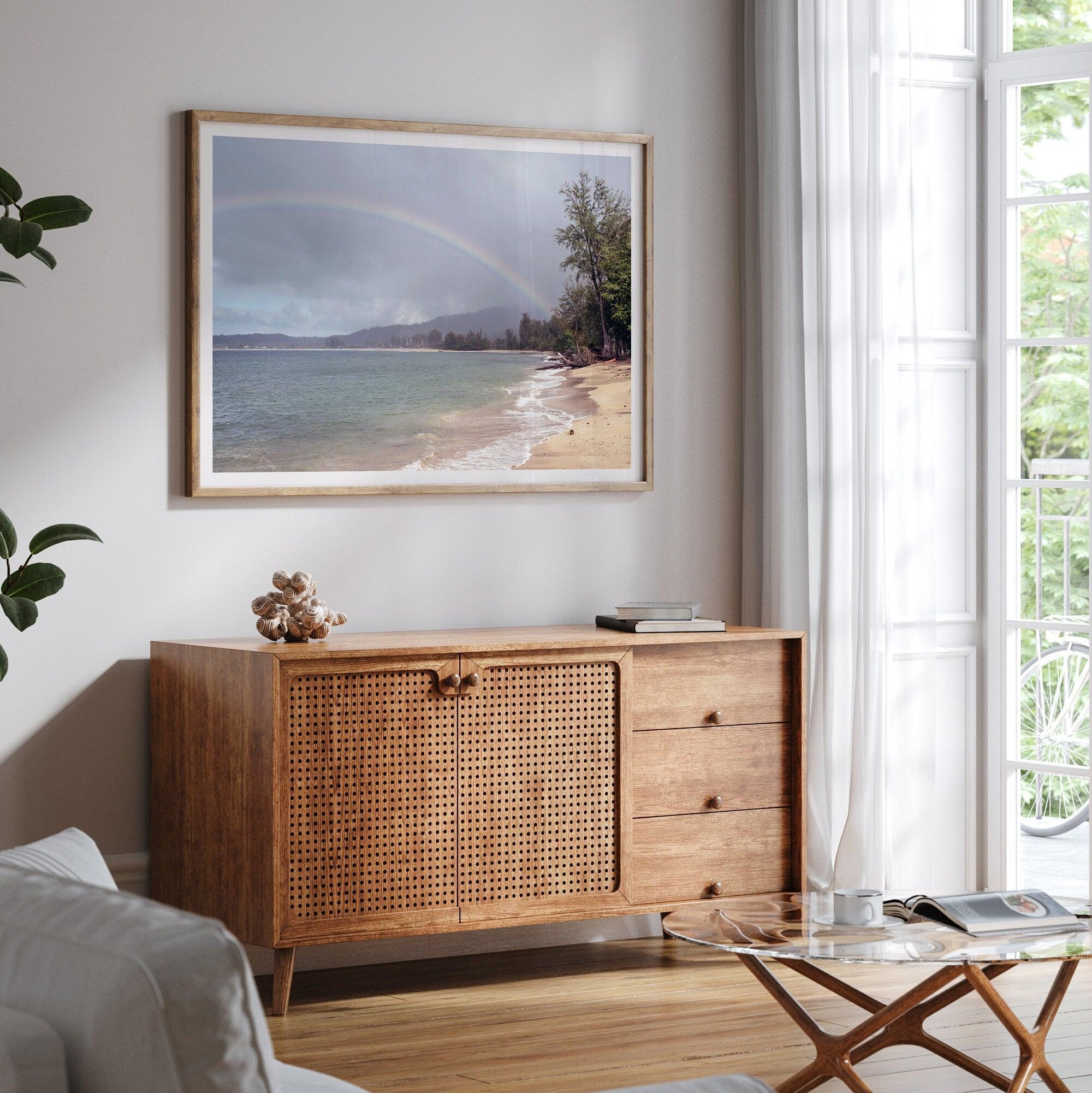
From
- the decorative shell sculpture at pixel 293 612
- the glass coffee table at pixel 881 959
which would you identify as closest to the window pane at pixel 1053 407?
the glass coffee table at pixel 881 959

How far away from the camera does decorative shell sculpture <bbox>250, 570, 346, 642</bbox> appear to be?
12.0 ft

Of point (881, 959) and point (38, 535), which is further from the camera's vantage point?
point (38, 535)

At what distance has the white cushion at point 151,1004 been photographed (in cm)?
109

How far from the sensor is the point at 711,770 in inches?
155

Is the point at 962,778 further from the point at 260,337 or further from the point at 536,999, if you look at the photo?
the point at 260,337

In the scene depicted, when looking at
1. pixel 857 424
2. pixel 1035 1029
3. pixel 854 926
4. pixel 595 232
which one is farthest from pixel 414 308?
pixel 1035 1029

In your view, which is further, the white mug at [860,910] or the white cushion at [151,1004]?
the white mug at [860,910]

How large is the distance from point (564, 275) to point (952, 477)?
1221 millimetres

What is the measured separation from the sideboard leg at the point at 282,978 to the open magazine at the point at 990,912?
1384 mm

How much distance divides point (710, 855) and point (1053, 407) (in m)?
1.61

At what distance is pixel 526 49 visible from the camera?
4.22 metres

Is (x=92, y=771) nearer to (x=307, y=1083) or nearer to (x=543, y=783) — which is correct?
(x=543, y=783)

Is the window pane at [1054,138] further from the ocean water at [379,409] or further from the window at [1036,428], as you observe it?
the ocean water at [379,409]

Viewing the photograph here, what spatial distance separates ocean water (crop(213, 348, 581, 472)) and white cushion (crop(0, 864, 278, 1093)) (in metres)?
2.81
